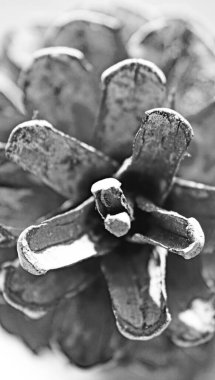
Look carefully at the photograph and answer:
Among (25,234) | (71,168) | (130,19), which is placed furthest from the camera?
(130,19)

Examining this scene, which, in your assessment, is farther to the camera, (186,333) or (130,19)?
(130,19)

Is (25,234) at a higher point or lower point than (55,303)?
higher

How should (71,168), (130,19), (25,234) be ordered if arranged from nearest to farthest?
(25,234)
(71,168)
(130,19)

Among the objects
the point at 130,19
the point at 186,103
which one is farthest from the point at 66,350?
the point at 130,19

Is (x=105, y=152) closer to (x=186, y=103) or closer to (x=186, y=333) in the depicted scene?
(x=186, y=103)

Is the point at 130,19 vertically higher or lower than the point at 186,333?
higher

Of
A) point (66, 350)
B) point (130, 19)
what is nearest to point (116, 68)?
point (130, 19)

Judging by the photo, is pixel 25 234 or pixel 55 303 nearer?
pixel 25 234

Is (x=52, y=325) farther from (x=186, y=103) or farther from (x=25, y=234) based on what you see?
(x=186, y=103)

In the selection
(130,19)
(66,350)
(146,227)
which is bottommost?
(66,350)
